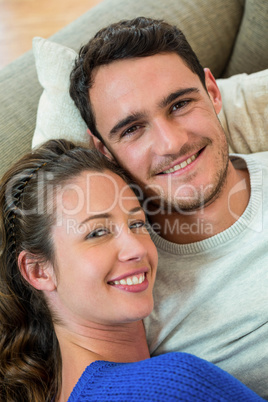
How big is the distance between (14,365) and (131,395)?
489 millimetres

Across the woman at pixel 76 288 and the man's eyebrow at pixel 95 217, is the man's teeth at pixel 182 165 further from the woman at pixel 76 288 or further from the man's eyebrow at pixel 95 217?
the man's eyebrow at pixel 95 217

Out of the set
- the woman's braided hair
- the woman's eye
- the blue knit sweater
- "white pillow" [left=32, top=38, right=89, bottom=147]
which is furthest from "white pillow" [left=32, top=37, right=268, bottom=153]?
the blue knit sweater

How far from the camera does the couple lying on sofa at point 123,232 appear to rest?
1108 millimetres

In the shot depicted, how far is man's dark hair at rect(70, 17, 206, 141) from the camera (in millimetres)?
1270

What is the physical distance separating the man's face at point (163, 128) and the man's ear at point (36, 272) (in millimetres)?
389

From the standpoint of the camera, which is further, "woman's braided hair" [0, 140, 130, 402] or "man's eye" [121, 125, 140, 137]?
"man's eye" [121, 125, 140, 137]

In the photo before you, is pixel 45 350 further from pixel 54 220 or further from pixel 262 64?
pixel 262 64

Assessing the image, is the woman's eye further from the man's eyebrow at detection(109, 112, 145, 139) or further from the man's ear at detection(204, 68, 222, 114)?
the man's ear at detection(204, 68, 222, 114)

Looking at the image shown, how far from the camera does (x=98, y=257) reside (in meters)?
1.07

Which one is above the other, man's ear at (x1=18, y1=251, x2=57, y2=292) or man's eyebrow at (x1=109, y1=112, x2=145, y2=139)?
man's eyebrow at (x1=109, y1=112, x2=145, y2=139)

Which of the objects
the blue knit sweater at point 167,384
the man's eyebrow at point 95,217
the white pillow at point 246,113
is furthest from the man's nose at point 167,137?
the blue knit sweater at point 167,384

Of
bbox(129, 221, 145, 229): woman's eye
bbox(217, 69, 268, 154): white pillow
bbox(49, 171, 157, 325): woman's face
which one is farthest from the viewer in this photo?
bbox(217, 69, 268, 154): white pillow

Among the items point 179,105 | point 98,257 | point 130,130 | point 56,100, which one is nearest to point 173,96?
point 179,105

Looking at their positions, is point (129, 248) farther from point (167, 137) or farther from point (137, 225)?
point (167, 137)
